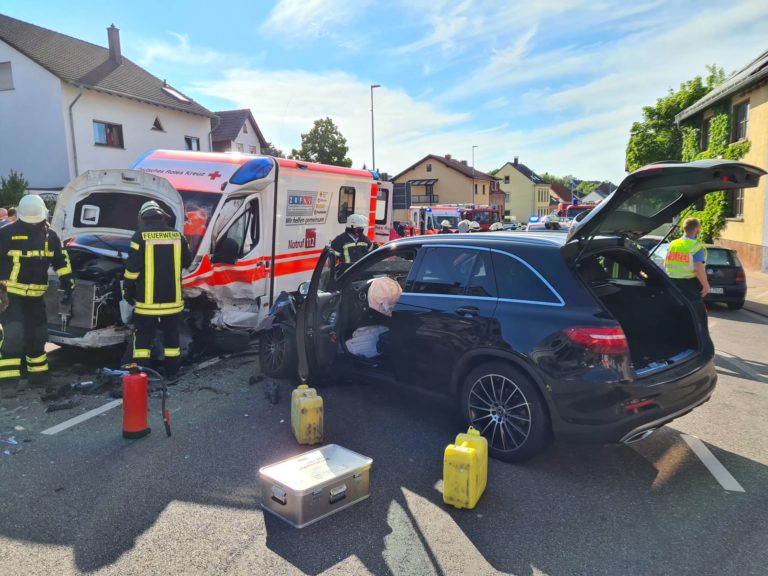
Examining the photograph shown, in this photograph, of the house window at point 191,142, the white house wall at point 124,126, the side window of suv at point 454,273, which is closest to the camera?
the side window of suv at point 454,273

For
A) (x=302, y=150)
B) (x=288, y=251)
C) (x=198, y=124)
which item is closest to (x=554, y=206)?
(x=302, y=150)

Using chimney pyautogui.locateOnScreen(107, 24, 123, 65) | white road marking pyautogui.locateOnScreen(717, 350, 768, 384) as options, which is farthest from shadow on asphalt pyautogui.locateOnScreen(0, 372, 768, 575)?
chimney pyautogui.locateOnScreen(107, 24, 123, 65)

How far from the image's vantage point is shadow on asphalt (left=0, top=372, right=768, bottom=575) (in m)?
2.95

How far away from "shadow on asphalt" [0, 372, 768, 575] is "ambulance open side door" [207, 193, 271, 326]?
248cm

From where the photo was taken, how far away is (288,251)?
8031mm

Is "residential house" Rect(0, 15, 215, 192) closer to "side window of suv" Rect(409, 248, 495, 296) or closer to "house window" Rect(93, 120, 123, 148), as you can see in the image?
"house window" Rect(93, 120, 123, 148)

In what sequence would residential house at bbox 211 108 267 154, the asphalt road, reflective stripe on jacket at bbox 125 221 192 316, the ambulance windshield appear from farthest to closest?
residential house at bbox 211 108 267 154, the ambulance windshield, reflective stripe on jacket at bbox 125 221 192 316, the asphalt road

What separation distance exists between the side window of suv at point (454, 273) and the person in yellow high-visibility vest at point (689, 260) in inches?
148

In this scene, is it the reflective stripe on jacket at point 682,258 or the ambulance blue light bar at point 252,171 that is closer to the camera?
the reflective stripe on jacket at point 682,258

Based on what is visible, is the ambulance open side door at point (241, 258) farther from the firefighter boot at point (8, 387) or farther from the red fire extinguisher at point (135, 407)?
the red fire extinguisher at point (135, 407)

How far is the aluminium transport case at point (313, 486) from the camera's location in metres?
3.19

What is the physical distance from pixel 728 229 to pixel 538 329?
19.2m

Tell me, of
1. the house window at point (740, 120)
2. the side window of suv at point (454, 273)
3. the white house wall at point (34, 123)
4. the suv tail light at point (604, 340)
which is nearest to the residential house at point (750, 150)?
the house window at point (740, 120)

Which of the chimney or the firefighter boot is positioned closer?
the firefighter boot
